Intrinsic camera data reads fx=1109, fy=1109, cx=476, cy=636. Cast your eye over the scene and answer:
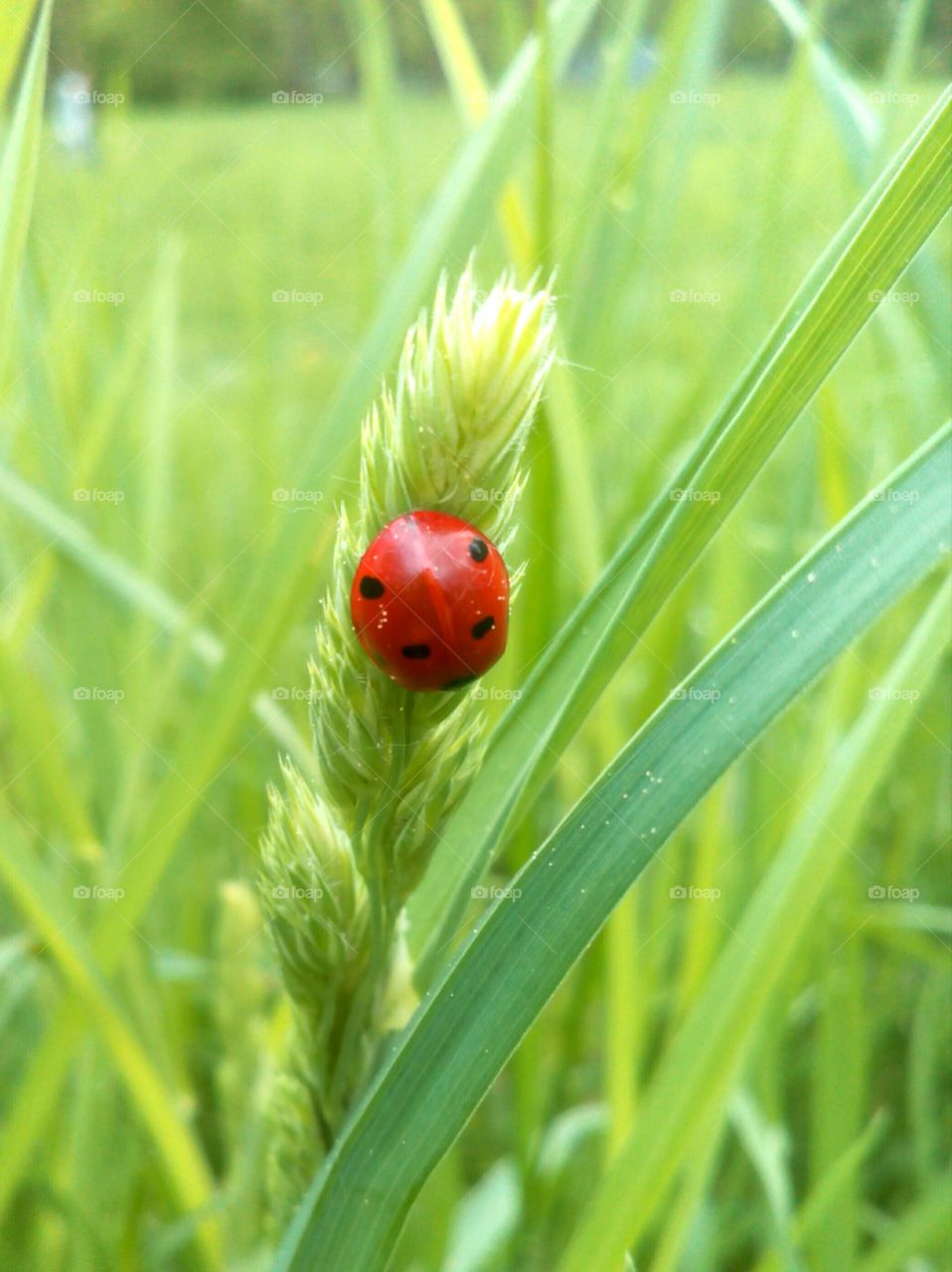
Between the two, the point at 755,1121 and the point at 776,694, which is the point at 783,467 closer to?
the point at 755,1121

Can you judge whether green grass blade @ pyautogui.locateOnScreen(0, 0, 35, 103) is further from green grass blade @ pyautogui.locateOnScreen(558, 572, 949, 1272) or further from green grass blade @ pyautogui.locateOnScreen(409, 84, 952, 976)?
green grass blade @ pyautogui.locateOnScreen(558, 572, 949, 1272)

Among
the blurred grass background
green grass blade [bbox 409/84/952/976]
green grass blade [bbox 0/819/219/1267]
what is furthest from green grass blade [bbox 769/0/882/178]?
green grass blade [bbox 0/819/219/1267]

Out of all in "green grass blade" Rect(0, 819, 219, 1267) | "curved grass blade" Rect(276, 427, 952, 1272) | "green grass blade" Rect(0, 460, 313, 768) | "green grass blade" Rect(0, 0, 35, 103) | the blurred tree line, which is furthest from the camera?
the blurred tree line

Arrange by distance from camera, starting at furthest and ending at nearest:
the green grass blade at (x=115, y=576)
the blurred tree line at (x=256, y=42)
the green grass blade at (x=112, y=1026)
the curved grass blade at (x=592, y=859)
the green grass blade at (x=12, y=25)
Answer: the blurred tree line at (x=256, y=42), the green grass blade at (x=115, y=576), the green grass blade at (x=112, y=1026), the green grass blade at (x=12, y=25), the curved grass blade at (x=592, y=859)

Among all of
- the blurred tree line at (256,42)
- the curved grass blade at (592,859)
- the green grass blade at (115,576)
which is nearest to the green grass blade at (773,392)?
the curved grass blade at (592,859)

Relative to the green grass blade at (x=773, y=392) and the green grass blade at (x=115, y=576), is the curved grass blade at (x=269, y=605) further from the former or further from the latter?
the green grass blade at (x=773, y=392)
